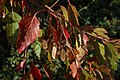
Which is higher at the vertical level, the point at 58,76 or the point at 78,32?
the point at 78,32

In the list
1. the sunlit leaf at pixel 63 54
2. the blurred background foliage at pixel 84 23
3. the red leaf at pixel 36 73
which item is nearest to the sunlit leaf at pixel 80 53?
the sunlit leaf at pixel 63 54

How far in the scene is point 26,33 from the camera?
1021mm

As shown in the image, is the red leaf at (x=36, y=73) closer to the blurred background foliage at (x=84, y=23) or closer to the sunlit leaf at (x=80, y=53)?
the sunlit leaf at (x=80, y=53)

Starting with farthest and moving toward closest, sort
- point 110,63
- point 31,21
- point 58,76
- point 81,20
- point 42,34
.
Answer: point 81,20 < point 58,76 < point 42,34 < point 110,63 < point 31,21

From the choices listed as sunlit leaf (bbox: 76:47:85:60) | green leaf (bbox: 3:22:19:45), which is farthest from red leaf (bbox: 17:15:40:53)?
sunlit leaf (bbox: 76:47:85:60)

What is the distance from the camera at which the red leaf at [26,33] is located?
1.02m

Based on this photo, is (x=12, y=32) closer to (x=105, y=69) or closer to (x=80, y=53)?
(x=80, y=53)

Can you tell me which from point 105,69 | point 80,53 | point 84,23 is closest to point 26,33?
point 80,53

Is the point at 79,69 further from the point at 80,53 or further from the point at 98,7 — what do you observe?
the point at 98,7

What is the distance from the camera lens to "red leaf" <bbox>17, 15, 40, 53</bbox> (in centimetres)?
102

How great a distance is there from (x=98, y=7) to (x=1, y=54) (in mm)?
1316

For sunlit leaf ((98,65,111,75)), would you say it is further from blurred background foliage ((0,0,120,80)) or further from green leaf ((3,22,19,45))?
blurred background foliage ((0,0,120,80))

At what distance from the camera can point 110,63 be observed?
1.17 metres

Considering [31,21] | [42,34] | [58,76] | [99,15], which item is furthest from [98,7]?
[31,21]
